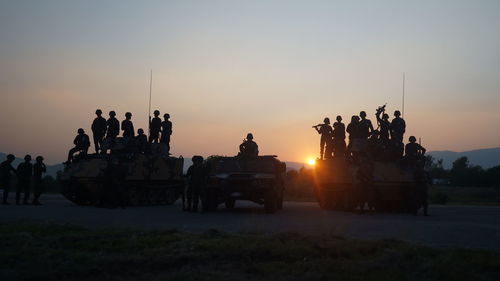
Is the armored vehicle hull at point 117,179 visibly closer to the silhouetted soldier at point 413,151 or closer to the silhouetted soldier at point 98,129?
the silhouetted soldier at point 98,129

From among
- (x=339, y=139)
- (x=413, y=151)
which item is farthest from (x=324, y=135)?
(x=413, y=151)

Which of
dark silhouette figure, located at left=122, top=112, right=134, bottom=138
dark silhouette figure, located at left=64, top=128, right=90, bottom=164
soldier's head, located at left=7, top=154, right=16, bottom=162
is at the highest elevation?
dark silhouette figure, located at left=122, top=112, right=134, bottom=138

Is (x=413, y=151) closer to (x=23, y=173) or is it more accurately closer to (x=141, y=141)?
(x=141, y=141)

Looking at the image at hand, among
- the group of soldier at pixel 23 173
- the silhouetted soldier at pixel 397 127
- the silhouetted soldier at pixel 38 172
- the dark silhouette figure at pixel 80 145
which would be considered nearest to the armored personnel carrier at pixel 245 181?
the silhouetted soldier at pixel 397 127

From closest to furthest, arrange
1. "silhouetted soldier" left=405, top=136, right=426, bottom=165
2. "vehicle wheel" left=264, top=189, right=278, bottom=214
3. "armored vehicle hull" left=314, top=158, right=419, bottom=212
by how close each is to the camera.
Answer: "vehicle wheel" left=264, top=189, right=278, bottom=214
"armored vehicle hull" left=314, top=158, right=419, bottom=212
"silhouetted soldier" left=405, top=136, right=426, bottom=165

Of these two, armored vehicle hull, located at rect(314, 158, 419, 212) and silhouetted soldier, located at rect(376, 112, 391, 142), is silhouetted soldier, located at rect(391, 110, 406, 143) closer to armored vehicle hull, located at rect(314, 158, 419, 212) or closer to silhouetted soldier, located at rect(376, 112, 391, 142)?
silhouetted soldier, located at rect(376, 112, 391, 142)

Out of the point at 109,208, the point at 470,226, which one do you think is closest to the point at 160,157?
the point at 109,208

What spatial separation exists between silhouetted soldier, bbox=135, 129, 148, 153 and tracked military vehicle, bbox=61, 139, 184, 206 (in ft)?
0.95

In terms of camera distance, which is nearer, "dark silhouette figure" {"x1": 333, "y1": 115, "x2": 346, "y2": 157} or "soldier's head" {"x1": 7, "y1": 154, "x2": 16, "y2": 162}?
"soldier's head" {"x1": 7, "y1": 154, "x2": 16, "y2": 162}

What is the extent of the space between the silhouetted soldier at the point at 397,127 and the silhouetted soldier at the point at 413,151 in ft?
1.92

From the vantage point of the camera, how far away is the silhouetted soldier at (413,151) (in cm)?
2262

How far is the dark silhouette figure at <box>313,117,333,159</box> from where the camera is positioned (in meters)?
24.8

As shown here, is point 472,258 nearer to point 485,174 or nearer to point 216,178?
point 216,178

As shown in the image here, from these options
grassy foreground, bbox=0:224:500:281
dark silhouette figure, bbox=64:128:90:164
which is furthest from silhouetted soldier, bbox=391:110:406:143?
grassy foreground, bbox=0:224:500:281
